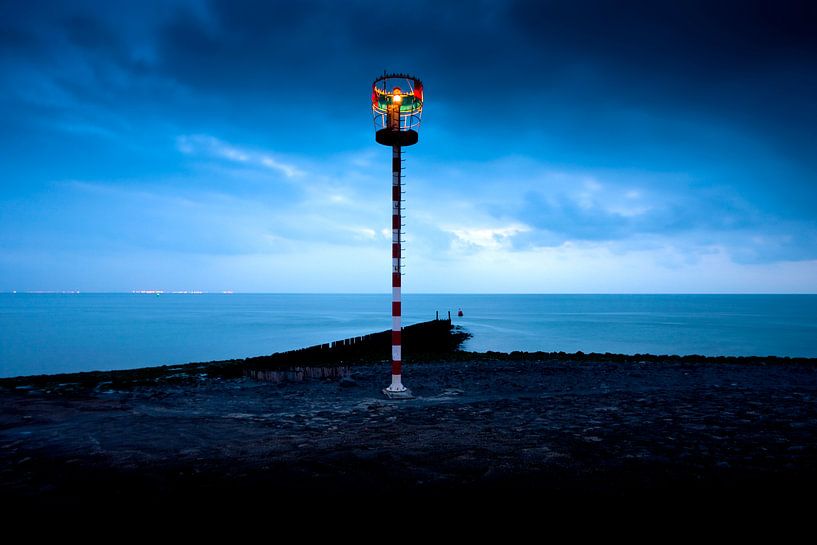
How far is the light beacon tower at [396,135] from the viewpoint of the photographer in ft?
35.9

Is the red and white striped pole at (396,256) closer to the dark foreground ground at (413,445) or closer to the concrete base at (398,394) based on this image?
the concrete base at (398,394)

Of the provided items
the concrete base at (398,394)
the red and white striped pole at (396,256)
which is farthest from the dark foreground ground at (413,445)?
the red and white striped pole at (396,256)

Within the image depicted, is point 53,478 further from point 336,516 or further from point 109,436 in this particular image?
point 336,516

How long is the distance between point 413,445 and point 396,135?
23.8 ft

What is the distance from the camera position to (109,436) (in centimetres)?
708

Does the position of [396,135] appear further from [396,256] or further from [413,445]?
[413,445]

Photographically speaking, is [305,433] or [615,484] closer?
[615,484]

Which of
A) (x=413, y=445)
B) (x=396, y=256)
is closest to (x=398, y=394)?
(x=396, y=256)

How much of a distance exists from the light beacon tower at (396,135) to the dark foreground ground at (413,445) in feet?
4.84

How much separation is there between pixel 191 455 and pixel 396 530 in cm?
344

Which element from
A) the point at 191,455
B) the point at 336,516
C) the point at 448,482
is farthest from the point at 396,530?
the point at 191,455

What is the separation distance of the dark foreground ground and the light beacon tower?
147 centimetres

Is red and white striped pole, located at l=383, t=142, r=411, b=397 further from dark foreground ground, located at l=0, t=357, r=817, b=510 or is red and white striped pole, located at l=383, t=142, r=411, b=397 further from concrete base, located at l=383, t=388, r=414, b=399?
dark foreground ground, located at l=0, t=357, r=817, b=510

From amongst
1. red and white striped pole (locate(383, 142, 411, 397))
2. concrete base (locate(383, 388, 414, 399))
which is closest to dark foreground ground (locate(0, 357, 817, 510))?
concrete base (locate(383, 388, 414, 399))
